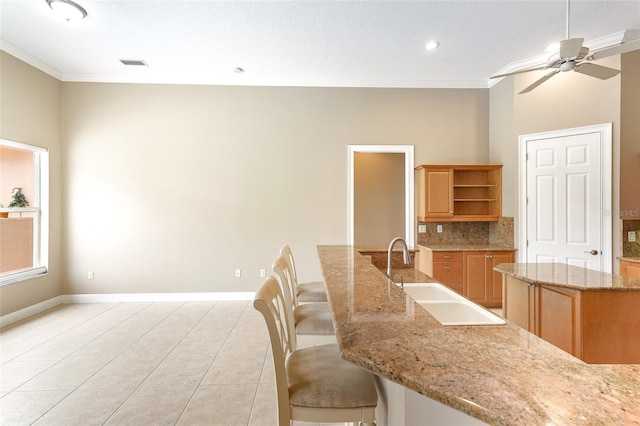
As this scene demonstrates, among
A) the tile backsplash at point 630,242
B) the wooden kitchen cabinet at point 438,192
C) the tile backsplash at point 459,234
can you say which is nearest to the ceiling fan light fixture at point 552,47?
the wooden kitchen cabinet at point 438,192

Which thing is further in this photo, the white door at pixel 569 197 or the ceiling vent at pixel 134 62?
the ceiling vent at pixel 134 62

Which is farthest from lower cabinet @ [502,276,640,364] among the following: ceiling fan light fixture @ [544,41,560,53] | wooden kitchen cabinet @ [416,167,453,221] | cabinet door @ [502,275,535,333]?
ceiling fan light fixture @ [544,41,560,53]

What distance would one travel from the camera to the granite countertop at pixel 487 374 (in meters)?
0.51

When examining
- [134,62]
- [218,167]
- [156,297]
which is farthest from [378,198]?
[134,62]

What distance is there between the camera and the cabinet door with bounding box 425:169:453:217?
179 inches

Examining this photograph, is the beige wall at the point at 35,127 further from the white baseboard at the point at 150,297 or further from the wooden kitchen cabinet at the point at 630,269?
the wooden kitchen cabinet at the point at 630,269

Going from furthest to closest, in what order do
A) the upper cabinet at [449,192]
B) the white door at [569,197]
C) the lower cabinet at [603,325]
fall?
the upper cabinet at [449,192] < the white door at [569,197] < the lower cabinet at [603,325]

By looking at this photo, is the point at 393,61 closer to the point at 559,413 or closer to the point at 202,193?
Answer: the point at 202,193

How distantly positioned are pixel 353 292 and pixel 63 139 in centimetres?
527

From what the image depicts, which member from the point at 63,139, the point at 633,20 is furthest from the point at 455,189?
the point at 63,139

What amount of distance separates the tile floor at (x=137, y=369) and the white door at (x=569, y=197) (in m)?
3.77

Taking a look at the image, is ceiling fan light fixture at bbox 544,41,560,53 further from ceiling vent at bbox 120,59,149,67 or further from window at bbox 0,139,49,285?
window at bbox 0,139,49,285

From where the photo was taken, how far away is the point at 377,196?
6457 mm

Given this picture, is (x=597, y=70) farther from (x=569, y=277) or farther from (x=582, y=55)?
(x=569, y=277)
